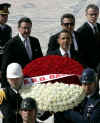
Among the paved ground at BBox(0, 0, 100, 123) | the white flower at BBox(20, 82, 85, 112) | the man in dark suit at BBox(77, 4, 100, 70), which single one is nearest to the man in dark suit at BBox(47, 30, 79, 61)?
the man in dark suit at BBox(77, 4, 100, 70)

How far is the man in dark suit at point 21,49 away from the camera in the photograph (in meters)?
7.20

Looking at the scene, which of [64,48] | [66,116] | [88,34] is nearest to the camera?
[66,116]

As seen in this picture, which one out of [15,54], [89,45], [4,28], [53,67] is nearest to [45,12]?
[4,28]

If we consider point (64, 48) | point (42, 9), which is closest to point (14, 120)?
point (64, 48)

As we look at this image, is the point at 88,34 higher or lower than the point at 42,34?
higher

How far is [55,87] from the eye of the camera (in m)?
5.54

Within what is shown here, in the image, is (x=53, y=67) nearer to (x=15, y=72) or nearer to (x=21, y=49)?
(x=15, y=72)

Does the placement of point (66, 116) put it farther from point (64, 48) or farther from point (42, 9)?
point (42, 9)

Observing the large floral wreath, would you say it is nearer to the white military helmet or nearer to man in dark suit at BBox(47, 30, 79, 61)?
the white military helmet

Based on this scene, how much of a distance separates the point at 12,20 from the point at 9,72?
32.2ft

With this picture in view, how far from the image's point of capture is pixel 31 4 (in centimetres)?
1677

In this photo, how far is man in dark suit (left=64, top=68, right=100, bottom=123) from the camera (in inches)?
204

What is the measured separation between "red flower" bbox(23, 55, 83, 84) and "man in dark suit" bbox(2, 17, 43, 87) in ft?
4.17

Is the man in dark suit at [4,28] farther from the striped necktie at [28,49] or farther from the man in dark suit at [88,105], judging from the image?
the man in dark suit at [88,105]
